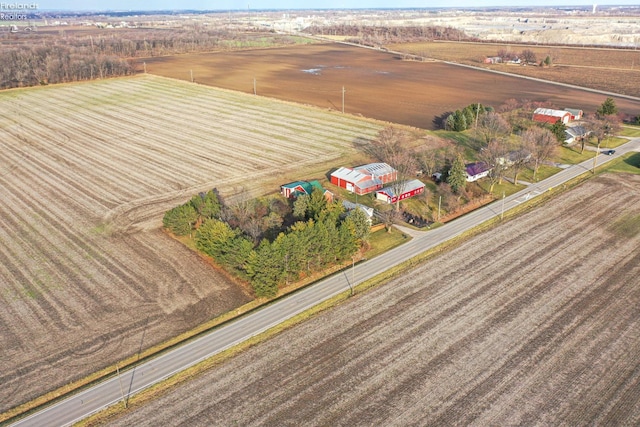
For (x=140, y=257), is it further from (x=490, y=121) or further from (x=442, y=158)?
(x=490, y=121)

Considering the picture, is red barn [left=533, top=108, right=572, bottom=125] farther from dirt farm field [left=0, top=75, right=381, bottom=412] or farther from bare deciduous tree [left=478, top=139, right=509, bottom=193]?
dirt farm field [left=0, top=75, right=381, bottom=412]

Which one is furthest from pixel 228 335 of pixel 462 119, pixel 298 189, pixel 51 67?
pixel 51 67

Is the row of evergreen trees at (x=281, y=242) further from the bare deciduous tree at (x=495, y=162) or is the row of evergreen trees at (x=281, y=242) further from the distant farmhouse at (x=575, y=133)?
the distant farmhouse at (x=575, y=133)

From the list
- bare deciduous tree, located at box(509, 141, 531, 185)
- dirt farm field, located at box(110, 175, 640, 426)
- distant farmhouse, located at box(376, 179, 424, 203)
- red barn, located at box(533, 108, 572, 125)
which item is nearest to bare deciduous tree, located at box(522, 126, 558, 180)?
bare deciduous tree, located at box(509, 141, 531, 185)

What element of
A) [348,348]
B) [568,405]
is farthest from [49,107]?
[568,405]

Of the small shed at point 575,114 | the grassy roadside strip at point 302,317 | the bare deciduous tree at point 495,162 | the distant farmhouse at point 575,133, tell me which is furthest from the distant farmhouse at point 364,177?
the small shed at point 575,114

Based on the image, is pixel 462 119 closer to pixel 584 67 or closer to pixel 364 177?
pixel 364 177
